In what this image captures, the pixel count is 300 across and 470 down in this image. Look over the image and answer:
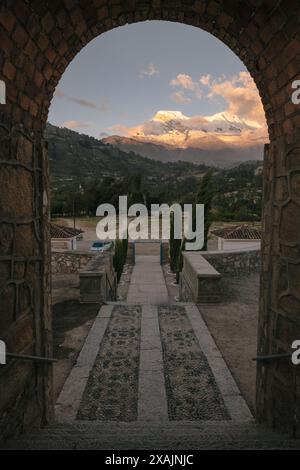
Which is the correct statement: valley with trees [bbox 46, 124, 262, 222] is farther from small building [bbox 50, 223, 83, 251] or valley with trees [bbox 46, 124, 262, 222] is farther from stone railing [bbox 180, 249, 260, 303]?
small building [bbox 50, 223, 83, 251]

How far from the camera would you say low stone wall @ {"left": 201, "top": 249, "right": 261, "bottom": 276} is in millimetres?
11805

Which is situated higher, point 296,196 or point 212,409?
point 296,196

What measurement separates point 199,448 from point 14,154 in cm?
293

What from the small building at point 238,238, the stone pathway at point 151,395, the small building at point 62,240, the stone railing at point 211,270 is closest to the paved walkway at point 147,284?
the stone railing at point 211,270

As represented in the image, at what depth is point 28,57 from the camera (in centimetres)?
271

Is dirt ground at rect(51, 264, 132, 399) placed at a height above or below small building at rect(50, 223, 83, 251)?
below

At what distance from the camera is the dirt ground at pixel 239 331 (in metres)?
5.04

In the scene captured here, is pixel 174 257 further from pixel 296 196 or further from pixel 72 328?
pixel 296 196

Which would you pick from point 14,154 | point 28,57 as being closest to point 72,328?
Result: point 14,154

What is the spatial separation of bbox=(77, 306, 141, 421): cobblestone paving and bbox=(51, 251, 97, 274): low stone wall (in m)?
6.38

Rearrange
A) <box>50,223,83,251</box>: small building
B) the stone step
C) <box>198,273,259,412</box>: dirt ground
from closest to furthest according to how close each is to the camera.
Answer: the stone step, <box>198,273,259,412</box>: dirt ground, <box>50,223,83,251</box>: small building

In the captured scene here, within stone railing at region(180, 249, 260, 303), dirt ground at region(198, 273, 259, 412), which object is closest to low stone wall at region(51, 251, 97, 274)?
stone railing at region(180, 249, 260, 303)

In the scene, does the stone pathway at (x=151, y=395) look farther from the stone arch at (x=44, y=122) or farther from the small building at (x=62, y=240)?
the small building at (x=62, y=240)

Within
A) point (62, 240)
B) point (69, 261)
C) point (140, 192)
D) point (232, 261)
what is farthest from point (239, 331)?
point (140, 192)
